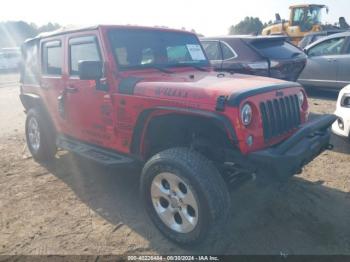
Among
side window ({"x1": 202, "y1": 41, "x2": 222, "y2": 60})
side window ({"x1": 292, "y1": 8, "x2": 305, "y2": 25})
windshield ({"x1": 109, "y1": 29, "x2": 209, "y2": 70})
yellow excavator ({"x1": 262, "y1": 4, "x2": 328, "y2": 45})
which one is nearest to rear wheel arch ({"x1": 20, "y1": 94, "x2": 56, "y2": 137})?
windshield ({"x1": 109, "y1": 29, "x2": 209, "y2": 70})

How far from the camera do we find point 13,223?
12.0 ft

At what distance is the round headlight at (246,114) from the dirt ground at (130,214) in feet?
3.55

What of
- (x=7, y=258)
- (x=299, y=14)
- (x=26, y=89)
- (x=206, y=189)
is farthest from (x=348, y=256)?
(x=299, y=14)

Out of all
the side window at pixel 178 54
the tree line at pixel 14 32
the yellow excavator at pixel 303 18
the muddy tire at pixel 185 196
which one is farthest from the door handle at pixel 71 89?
the tree line at pixel 14 32

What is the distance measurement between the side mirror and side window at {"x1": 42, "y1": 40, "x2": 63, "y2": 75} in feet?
3.97

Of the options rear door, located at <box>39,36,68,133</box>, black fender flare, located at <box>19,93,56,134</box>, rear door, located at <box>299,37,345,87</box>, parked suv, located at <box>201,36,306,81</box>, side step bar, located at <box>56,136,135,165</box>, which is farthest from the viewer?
rear door, located at <box>299,37,345,87</box>

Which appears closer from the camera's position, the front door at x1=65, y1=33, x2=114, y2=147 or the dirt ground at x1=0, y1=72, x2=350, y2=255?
the dirt ground at x1=0, y1=72, x2=350, y2=255

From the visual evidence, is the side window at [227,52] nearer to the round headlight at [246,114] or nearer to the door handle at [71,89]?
the door handle at [71,89]

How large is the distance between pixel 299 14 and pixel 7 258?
19.6 meters

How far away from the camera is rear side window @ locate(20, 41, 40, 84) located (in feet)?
17.6

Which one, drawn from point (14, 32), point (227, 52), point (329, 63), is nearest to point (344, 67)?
point (329, 63)

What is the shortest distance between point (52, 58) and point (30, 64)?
92cm

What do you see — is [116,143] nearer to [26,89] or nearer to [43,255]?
[43,255]

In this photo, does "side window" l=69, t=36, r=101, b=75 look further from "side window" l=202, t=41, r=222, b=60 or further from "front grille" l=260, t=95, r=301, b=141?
"side window" l=202, t=41, r=222, b=60
